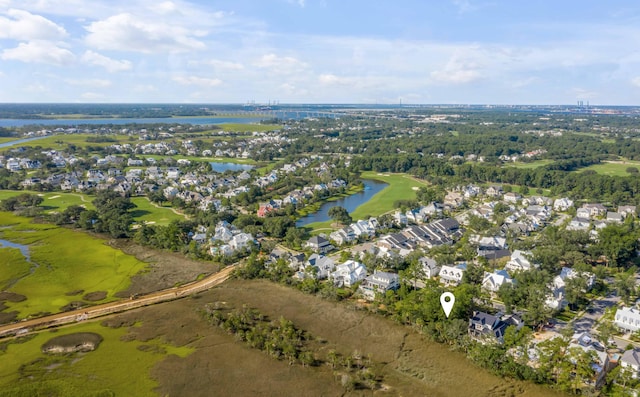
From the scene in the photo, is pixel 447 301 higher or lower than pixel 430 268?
higher

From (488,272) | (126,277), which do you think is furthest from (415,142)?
(126,277)

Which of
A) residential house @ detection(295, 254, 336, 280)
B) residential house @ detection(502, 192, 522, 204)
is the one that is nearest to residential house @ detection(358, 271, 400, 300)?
residential house @ detection(295, 254, 336, 280)

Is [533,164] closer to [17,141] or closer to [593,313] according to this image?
[593,313]

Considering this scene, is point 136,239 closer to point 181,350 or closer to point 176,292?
point 176,292

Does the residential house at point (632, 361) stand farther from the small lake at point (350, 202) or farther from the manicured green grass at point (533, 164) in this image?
the manicured green grass at point (533, 164)

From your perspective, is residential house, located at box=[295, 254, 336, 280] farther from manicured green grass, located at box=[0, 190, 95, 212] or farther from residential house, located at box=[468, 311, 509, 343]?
manicured green grass, located at box=[0, 190, 95, 212]

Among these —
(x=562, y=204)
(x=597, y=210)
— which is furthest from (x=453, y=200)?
(x=597, y=210)
